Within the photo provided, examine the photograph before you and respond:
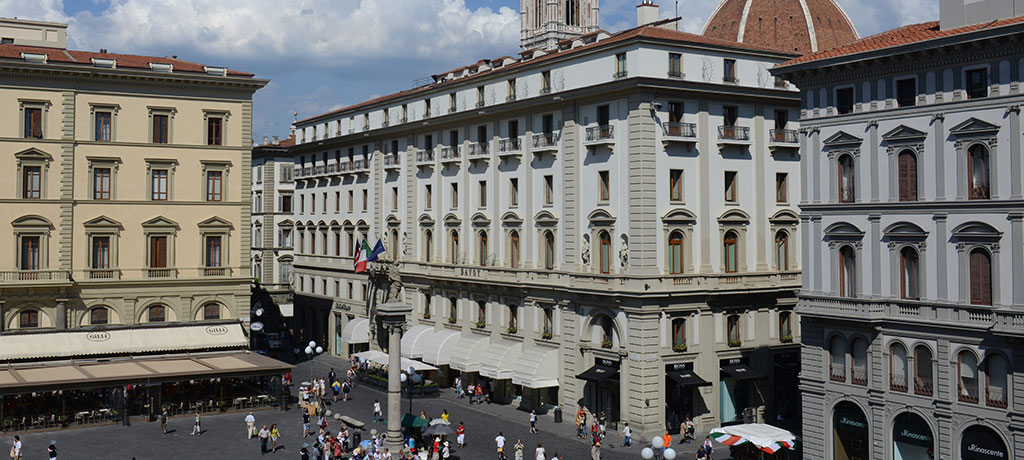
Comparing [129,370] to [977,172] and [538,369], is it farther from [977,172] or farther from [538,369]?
[977,172]

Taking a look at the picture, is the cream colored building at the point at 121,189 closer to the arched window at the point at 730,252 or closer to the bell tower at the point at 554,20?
the arched window at the point at 730,252

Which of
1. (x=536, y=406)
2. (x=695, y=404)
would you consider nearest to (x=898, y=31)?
(x=695, y=404)

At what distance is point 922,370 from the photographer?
4003cm

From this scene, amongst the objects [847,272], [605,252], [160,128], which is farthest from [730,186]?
[160,128]

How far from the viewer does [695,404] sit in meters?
54.1

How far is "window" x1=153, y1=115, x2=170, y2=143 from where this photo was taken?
205 ft

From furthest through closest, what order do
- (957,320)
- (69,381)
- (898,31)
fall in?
1. (69,381)
2. (898,31)
3. (957,320)

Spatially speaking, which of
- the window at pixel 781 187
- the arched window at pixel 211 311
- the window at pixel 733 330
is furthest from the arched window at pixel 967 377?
the arched window at pixel 211 311

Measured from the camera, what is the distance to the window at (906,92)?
40.4m

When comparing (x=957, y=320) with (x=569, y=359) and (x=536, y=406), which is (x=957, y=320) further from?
(x=536, y=406)

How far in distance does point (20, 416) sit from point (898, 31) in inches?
1825

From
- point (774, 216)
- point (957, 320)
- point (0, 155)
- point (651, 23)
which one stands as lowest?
point (957, 320)

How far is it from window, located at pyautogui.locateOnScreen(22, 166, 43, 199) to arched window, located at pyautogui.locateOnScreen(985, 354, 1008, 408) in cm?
5042

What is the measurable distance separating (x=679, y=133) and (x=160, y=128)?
3156 centimetres
